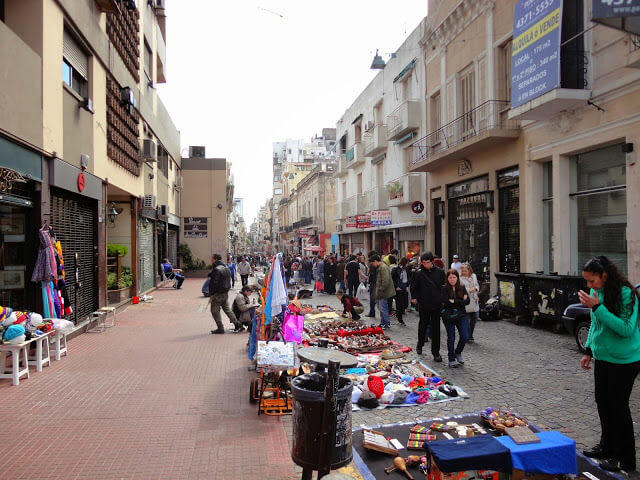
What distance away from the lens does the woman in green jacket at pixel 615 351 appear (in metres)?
3.88

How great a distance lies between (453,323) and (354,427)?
3.15 metres

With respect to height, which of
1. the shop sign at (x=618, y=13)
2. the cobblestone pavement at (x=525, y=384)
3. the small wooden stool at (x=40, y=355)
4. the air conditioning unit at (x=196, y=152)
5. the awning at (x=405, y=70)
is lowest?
the cobblestone pavement at (x=525, y=384)

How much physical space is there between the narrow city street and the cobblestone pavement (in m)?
0.02

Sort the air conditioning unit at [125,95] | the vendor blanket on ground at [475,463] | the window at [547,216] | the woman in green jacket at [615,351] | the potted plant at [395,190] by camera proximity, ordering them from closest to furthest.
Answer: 1. the vendor blanket on ground at [475,463]
2. the woman in green jacket at [615,351]
3. the window at [547,216]
4. the air conditioning unit at [125,95]
5. the potted plant at [395,190]

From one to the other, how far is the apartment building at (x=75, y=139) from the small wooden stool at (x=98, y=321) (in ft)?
0.81

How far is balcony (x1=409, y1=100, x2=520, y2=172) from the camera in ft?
44.4

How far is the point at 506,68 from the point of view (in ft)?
46.6

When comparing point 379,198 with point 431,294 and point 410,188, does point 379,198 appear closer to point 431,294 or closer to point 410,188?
point 410,188

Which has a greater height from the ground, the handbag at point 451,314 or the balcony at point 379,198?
the balcony at point 379,198

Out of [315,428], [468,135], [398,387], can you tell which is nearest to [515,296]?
[398,387]

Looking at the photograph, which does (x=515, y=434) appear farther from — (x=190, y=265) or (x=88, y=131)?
(x=190, y=265)

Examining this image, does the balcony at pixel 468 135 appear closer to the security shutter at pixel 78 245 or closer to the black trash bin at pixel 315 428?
the security shutter at pixel 78 245

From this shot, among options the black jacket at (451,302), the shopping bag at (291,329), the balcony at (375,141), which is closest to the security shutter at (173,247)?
the balcony at (375,141)

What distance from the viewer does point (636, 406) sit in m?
5.42
